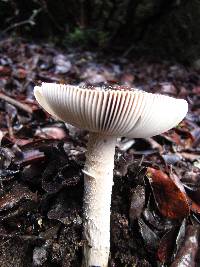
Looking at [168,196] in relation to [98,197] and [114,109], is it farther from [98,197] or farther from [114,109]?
[114,109]

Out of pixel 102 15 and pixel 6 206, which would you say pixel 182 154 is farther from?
pixel 102 15

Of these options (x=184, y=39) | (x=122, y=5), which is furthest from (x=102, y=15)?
(x=184, y=39)

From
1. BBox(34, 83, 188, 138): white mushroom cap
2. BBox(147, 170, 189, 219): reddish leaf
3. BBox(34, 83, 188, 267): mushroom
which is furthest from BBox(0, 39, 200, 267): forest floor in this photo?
BBox(34, 83, 188, 138): white mushroom cap

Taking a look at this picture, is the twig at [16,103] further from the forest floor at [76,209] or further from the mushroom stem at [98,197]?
the mushroom stem at [98,197]

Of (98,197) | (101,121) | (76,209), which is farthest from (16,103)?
(101,121)

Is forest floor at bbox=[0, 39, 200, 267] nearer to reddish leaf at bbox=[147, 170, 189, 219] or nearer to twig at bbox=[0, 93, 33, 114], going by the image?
reddish leaf at bbox=[147, 170, 189, 219]

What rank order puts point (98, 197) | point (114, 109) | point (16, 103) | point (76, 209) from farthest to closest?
point (16, 103), point (76, 209), point (98, 197), point (114, 109)

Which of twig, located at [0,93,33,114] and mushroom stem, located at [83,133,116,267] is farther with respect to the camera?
twig, located at [0,93,33,114]
